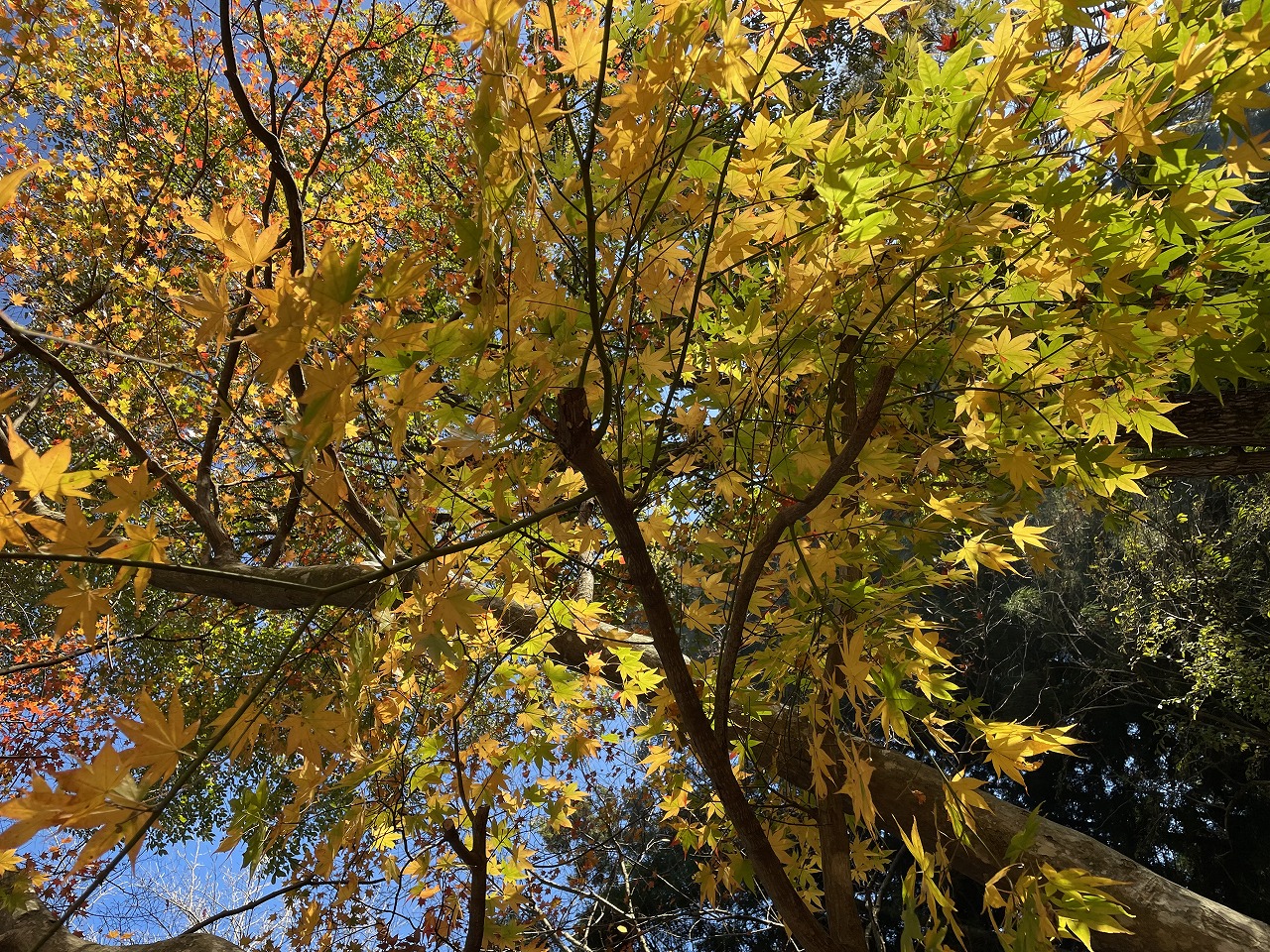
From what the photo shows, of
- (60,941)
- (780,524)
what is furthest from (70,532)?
(60,941)

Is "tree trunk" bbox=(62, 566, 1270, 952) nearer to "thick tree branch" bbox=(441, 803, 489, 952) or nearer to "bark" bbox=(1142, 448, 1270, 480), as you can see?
"thick tree branch" bbox=(441, 803, 489, 952)

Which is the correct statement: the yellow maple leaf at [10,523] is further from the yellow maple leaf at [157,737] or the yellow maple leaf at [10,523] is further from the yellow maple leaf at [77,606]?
the yellow maple leaf at [157,737]

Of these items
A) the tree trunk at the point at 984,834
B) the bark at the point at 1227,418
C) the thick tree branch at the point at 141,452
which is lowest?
the tree trunk at the point at 984,834

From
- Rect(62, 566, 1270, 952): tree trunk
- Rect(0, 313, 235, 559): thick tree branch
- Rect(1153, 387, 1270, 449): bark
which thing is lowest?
Rect(62, 566, 1270, 952): tree trunk

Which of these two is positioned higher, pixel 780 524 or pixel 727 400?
pixel 727 400

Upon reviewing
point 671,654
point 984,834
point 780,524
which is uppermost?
point 780,524

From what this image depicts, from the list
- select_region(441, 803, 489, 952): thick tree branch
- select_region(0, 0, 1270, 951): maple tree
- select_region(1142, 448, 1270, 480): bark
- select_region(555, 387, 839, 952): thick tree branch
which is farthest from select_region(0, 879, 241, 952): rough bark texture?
select_region(1142, 448, 1270, 480): bark

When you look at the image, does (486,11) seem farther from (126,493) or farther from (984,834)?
(984,834)

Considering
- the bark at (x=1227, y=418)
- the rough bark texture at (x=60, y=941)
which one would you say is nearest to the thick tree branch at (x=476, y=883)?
the rough bark texture at (x=60, y=941)

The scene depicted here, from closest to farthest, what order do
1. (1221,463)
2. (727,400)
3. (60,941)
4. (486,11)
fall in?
(486,11), (727,400), (60,941), (1221,463)

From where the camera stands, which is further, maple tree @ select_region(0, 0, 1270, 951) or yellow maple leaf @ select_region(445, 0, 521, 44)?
maple tree @ select_region(0, 0, 1270, 951)

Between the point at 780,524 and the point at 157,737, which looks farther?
the point at 780,524

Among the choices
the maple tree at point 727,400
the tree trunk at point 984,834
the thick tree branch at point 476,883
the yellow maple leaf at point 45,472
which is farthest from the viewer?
the tree trunk at point 984,834

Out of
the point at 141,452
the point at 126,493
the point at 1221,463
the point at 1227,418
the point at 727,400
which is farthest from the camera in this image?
the point at 1221,463
